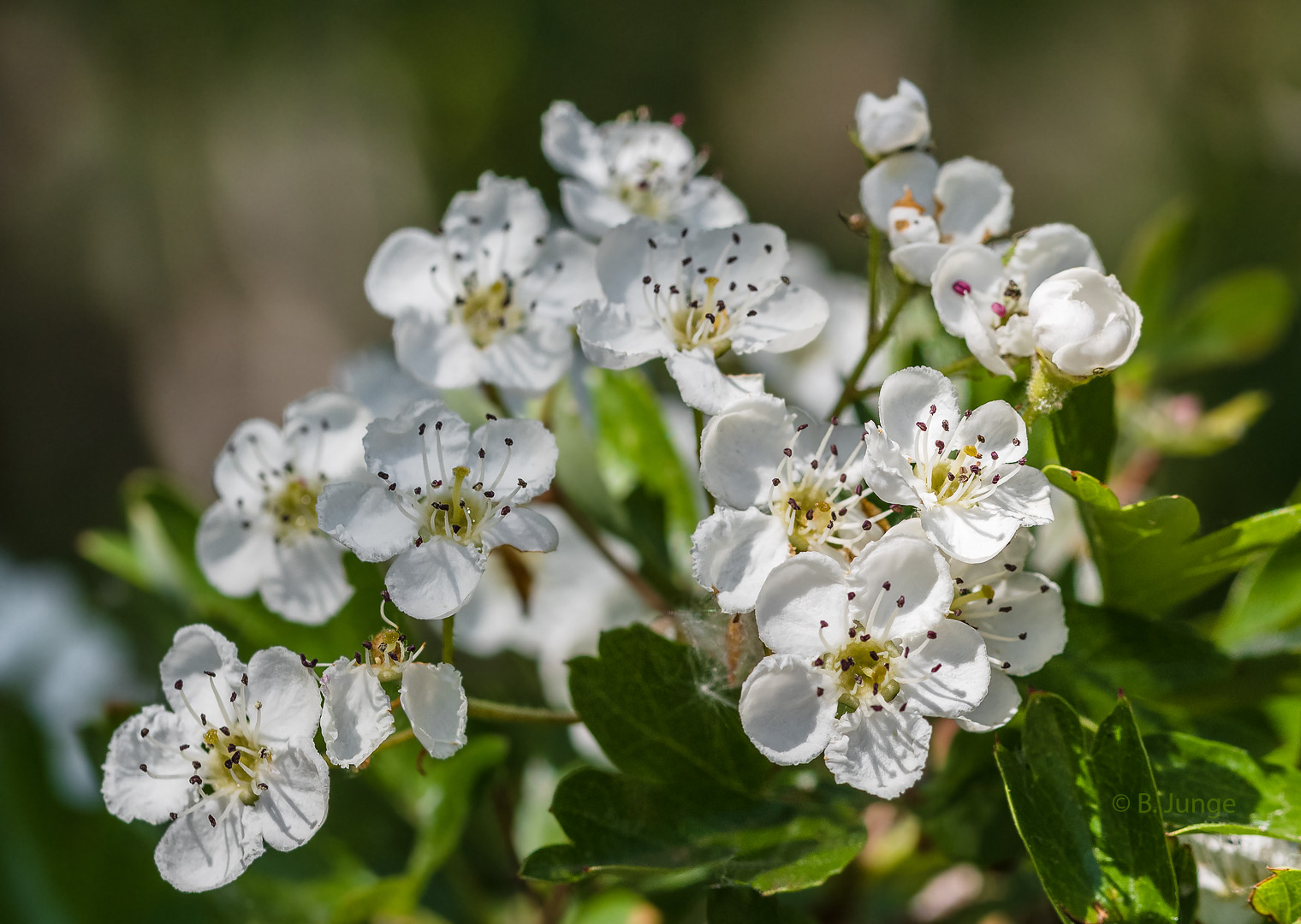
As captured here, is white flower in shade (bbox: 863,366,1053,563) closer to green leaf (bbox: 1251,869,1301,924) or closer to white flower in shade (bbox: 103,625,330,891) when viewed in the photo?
green leaf (bbox: 1251,869,1301,924)

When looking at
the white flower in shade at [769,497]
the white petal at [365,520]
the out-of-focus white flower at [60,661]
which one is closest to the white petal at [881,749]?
the white flower in shade at [769,497]

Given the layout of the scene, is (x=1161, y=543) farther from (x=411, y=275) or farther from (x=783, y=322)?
(x=411, y=275)

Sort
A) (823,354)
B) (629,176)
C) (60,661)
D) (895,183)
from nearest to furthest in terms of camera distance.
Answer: (895,183) → (629,176) → (823,354) → (60,661)

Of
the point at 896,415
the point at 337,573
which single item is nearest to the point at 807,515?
the point at 896,415

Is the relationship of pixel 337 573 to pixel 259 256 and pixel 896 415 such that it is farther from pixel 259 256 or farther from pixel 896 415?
pixel 259 256

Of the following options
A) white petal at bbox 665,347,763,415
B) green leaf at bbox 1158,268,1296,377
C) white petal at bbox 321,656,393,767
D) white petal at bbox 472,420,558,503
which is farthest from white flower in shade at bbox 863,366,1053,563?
green leaf at bbox 1158,268,1296,377

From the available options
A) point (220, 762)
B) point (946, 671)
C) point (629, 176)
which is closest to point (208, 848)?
point (220, 762)

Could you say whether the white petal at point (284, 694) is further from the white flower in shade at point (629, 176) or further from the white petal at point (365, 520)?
the white flower in shade at point (629, 176)
